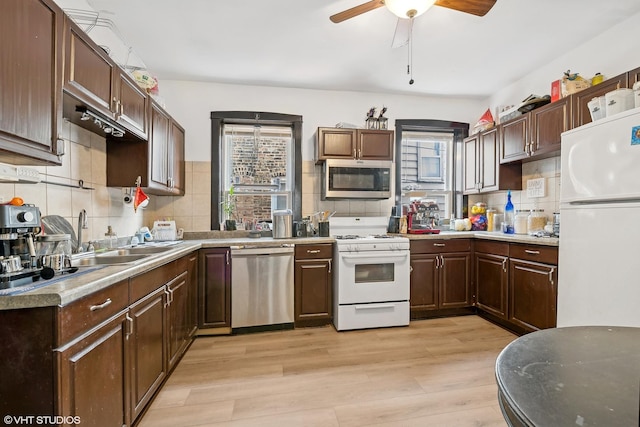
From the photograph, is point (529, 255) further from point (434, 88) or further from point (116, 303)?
point (116, 303)

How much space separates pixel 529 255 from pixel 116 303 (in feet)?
9.90

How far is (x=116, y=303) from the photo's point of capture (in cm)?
129

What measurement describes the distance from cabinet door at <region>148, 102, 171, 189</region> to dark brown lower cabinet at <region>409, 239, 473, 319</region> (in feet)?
8.32

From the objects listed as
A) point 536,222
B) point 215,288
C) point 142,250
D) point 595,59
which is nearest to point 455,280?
point 536,222

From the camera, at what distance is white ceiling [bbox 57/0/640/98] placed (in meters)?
2.10

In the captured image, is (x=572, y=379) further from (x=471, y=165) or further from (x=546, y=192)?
(x=471, y=165)

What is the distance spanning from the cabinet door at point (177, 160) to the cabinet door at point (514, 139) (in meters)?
3.47

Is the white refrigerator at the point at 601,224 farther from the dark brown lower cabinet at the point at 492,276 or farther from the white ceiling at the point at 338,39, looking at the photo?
the white ceiling at the point at 338,39

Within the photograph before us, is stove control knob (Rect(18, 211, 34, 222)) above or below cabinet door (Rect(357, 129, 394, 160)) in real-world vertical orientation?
below

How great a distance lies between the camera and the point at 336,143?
125 inches

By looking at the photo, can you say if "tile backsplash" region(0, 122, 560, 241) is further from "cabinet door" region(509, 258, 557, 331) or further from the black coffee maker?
"cabinet door" region(509, 258, 557, 331)

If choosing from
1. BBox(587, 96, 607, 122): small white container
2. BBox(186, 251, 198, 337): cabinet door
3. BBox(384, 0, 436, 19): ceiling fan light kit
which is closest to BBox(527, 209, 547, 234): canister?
BBox(587, 96, 607, 122): small white container

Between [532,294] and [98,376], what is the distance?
3040 millimetres

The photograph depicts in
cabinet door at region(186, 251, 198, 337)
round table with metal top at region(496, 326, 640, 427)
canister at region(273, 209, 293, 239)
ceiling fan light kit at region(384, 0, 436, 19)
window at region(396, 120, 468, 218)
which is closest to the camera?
round table with metal top at region(496, 326, 640, 427)
